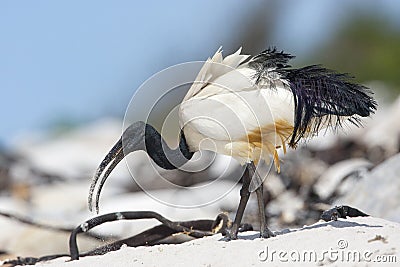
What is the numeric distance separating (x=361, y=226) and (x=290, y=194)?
583cm

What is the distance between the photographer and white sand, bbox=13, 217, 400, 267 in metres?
5.29

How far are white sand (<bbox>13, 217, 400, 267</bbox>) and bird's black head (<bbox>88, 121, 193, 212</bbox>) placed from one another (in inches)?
20.0

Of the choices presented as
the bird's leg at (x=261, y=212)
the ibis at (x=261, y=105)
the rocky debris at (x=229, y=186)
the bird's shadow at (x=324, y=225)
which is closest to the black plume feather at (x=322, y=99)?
the ibis at (x=261, y=105)

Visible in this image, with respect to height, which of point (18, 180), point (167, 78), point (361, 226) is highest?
point (18, 180)

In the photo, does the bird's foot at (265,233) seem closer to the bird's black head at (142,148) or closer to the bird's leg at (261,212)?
the bird's leg at (261,212)

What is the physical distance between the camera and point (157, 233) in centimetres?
725

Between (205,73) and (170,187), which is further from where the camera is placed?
(170,187)

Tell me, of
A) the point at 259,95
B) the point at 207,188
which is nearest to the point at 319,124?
the point at 259,95

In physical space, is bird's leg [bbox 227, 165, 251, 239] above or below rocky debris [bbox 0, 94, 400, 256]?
below

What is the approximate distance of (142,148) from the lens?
6.73m

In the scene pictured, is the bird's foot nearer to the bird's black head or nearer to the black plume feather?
the black plume feather

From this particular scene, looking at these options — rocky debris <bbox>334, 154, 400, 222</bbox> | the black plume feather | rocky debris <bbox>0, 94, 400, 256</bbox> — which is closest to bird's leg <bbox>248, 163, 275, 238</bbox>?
the black plume feather

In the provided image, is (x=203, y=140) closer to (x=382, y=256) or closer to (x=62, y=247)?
(x=382, y=256)

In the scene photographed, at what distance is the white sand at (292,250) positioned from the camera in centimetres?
529
